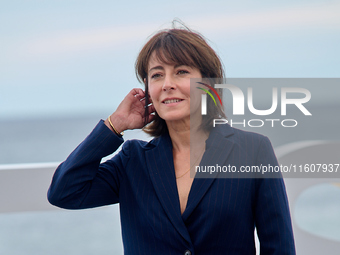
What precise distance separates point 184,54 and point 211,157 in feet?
1.34

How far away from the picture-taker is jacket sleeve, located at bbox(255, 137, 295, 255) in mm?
1522

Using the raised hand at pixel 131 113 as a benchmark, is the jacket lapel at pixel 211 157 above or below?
below

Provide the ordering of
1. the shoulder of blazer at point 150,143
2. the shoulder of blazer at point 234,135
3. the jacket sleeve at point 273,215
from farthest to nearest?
the shoulder of blazer at point 150,143 < the shoulder of blazer at point 234,135 < the jacket sleeve at point 273,215

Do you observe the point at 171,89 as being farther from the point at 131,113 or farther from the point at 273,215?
the point at 273,215

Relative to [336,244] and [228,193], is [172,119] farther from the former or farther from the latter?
[336,244]

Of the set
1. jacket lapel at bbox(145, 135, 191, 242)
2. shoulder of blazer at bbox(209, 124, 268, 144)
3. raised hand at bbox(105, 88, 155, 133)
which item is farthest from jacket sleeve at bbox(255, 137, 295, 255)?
raised hand at bbox(105, 88, 155, 133)

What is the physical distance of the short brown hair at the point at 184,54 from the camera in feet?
5.32

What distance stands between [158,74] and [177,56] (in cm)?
11

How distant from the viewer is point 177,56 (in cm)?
161

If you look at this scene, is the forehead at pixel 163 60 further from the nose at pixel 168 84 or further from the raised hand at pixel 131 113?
the raised hand at pixel 131 113

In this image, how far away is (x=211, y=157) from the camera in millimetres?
1623

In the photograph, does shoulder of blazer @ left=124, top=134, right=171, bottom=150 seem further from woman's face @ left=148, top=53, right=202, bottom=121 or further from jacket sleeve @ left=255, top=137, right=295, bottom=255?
jacket sleeve @ left=255, top=137, right=295, bottom=255

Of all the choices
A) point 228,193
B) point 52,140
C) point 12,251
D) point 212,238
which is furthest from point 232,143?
point 52,140

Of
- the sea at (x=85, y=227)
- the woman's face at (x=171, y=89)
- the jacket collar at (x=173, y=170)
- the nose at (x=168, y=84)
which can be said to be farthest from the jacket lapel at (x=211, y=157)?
the sea at (x=85, y=227)
